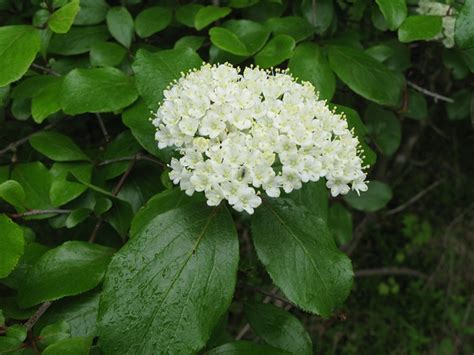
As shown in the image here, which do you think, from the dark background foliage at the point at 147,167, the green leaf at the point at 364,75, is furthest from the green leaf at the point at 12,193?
the green leaf at the point at 364,75

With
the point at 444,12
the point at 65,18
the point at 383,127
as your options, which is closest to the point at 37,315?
the point at 65,18

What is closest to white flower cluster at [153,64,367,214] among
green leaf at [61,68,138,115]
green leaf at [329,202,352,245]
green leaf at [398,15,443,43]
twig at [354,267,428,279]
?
green leaf at [61,68,138,115]

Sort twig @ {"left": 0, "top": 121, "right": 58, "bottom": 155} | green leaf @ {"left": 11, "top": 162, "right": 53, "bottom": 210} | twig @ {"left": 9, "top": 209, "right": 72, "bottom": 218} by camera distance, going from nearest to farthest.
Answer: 1. twig @ {"left": 9, "top": 209, "right": 72, "bottom": 218}
2. green leaf @ {"left": 11, "top": 162, "right": 53, "bottom": 210}
3. twig @ {"left": 0, "top": 121, "right": 58, "bottom": 155}

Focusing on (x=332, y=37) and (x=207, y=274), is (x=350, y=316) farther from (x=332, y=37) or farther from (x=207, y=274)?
(x=207, y=274)

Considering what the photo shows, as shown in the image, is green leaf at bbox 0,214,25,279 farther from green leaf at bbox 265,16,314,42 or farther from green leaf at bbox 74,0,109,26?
green leaf at bbox 265,16,314,42

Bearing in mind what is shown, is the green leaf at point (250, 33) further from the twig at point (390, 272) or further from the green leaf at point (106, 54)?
the twig at point (390, 272)

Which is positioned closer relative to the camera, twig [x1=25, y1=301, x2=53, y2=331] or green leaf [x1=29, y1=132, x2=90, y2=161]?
twig [x1=25, y1=301, x2=53, y2=331]

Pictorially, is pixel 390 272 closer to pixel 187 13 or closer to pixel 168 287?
pixel 187 13

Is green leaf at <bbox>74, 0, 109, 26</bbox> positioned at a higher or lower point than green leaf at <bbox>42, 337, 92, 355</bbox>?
higher
